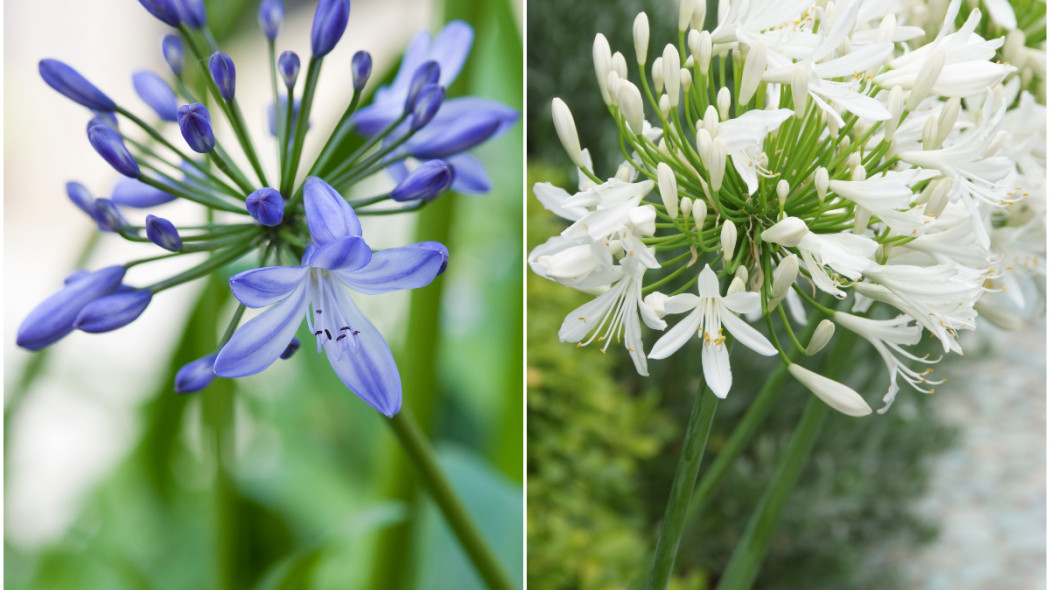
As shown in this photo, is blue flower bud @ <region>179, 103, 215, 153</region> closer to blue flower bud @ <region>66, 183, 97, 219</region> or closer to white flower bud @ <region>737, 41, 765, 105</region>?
blue flower bud @ <region>66, 183, 97, 219</region>

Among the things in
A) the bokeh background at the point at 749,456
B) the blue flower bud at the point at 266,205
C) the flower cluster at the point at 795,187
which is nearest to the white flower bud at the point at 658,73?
the flower cluster at the point at 795,187

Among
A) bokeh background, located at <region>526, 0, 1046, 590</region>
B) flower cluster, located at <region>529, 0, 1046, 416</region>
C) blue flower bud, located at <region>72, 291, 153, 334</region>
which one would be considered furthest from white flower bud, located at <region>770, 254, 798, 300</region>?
bokeh background, located at <region>526, 0, 1046, 590</region>

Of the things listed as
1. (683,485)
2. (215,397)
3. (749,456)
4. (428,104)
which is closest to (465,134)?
(428,104)

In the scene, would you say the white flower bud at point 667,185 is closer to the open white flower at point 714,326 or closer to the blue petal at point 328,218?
the open white flower at point 714,326

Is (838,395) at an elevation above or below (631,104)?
below

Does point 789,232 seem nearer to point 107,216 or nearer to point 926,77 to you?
point 926,77

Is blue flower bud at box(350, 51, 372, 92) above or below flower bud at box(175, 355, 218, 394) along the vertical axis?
above
